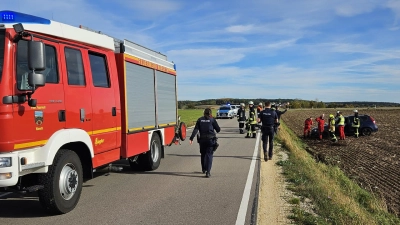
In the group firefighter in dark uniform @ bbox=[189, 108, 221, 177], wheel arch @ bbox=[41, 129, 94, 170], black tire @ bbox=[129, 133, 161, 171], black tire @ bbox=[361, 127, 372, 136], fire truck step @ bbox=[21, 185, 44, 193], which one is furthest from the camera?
black tire @ bbox=[361, 127, 372, 136]

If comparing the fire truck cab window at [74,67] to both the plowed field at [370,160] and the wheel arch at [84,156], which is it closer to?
the wheel arch at [84,156]

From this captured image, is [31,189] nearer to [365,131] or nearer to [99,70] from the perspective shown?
[99,70]

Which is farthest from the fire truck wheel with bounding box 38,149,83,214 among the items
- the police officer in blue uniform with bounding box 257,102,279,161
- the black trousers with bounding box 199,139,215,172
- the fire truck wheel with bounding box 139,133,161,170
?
the police officer in blue uniform with bounding box 257,102,279,161

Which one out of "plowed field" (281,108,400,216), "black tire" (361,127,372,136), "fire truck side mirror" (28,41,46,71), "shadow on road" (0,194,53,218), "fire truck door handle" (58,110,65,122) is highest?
"fire truck side mirror" (28,41,46,71)

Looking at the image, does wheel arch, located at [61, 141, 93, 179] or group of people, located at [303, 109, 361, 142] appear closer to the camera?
wheel arch, located at [61, 141, 93, 179]

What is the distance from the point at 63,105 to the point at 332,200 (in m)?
5.05

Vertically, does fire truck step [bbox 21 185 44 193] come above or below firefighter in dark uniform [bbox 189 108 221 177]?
below

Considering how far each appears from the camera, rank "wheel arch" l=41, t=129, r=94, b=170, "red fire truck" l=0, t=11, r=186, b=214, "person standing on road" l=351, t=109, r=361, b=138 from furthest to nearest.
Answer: "person standing on road" l=351, t=109, r=361, b=138, "wheel arch" l=41, t=129, r=94, b=170, "red fire truck" l=0, t=11, r=186, b=214

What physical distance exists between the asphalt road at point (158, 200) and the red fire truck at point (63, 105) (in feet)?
1.66

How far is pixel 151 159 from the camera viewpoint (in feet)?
33.8

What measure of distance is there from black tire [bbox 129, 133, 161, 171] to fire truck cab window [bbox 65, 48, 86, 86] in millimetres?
3673

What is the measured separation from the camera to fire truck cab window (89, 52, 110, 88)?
24.1 ft

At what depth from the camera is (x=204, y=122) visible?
1001 centimetres

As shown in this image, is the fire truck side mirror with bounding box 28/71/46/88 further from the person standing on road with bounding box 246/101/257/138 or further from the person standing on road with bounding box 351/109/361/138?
the person standing on road with bounding box 351/109/361/138
